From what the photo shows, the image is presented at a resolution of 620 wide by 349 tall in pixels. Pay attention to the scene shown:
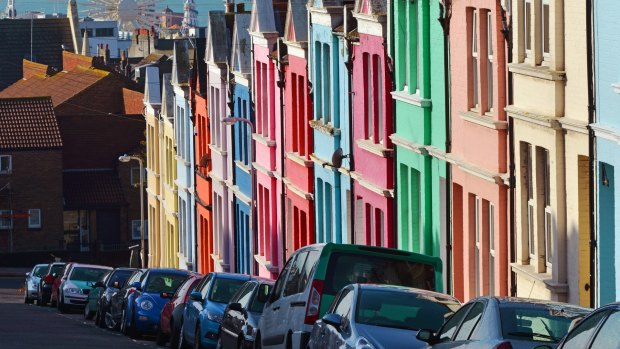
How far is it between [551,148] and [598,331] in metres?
10.3

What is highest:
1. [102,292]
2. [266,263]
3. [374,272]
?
[374,272]

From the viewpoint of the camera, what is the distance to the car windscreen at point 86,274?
155ft

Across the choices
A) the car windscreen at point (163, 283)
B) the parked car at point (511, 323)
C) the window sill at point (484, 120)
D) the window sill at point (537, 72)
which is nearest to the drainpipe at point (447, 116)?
the window sill at point (484, 120)

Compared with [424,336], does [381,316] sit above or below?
below

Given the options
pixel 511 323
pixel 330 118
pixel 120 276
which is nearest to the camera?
pixel 511 323

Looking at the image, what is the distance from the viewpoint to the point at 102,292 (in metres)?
39.6

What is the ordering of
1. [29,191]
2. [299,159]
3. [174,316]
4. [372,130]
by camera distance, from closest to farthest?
[174,316], [372,130], [299,159], [29,191]

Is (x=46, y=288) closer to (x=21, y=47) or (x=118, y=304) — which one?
(x=118, y=304)

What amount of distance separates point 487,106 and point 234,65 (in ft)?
72.6

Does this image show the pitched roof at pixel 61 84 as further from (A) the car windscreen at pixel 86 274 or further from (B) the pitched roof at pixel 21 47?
(A) the car windscreen at pixel 86 274

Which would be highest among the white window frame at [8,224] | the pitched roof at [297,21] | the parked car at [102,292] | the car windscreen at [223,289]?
the pitched roof at [297,21]

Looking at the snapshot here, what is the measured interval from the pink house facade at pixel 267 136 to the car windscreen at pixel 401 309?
76.7 feet

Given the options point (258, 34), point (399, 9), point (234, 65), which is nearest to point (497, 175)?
point (399, 9)

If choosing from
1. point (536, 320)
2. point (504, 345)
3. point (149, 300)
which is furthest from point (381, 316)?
point (149, 300)
